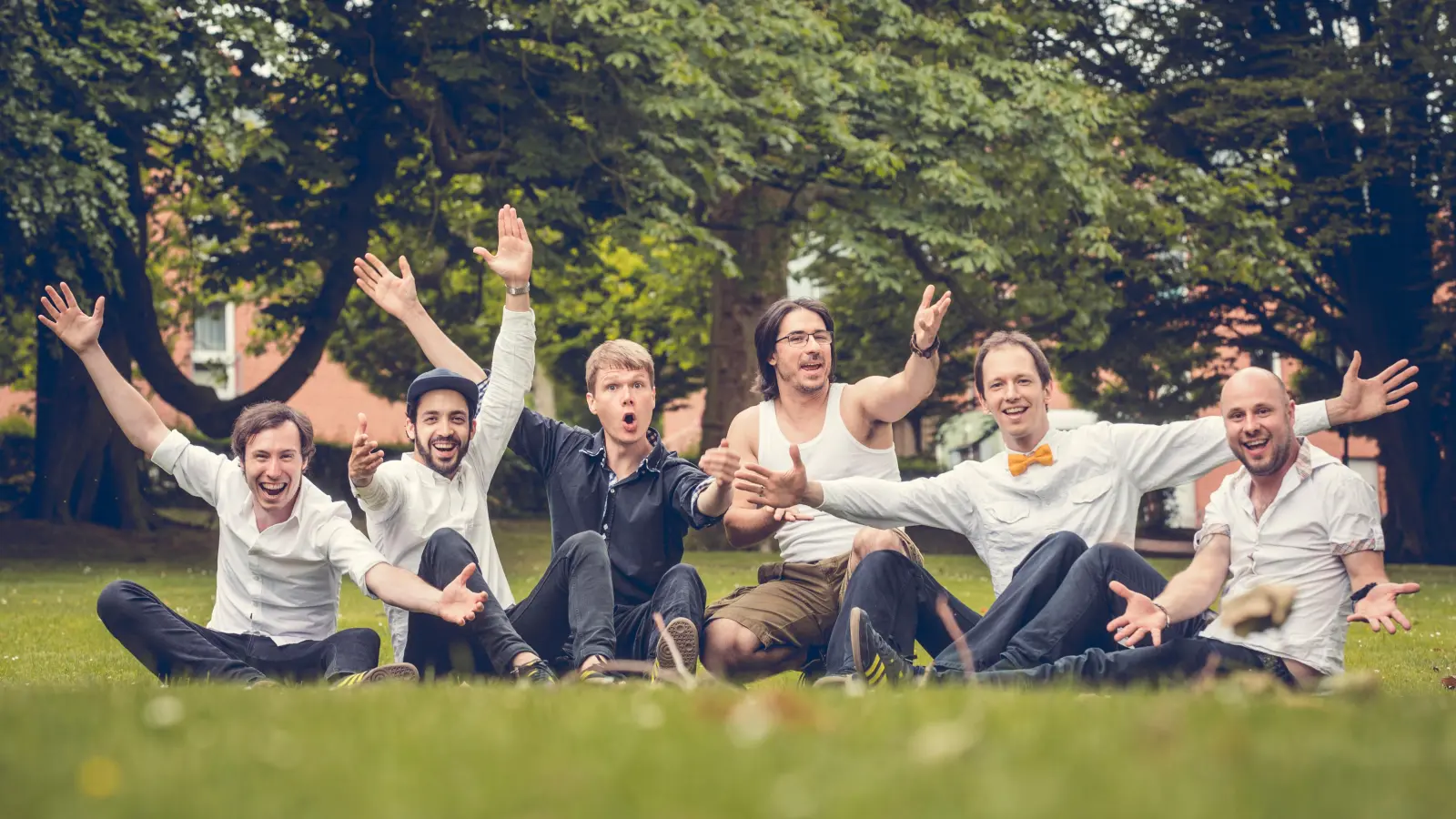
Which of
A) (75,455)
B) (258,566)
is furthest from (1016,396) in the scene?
(75,455)

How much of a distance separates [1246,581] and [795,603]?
6.20ft

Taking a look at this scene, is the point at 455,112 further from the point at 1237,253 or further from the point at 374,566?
the point at 374,566

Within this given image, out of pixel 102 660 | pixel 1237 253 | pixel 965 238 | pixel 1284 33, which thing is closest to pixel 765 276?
pixel 965 238

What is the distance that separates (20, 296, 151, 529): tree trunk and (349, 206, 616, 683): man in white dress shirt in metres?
16.3

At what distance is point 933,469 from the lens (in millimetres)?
35688

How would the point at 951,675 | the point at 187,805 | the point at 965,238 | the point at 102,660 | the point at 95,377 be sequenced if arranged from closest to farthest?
the point at 187,805 → the point at 951,675 → the point at 95,377 → the point at 102,660 → the point at 965,238

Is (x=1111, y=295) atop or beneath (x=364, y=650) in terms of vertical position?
atop

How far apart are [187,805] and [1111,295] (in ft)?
63.8

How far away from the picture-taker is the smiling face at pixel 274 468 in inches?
249

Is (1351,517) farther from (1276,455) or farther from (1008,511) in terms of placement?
(1008,511)

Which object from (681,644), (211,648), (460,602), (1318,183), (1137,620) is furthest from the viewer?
(1318,183)

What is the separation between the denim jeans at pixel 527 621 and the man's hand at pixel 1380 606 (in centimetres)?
275

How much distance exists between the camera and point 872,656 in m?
5.55

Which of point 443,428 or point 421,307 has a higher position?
point 421,307
